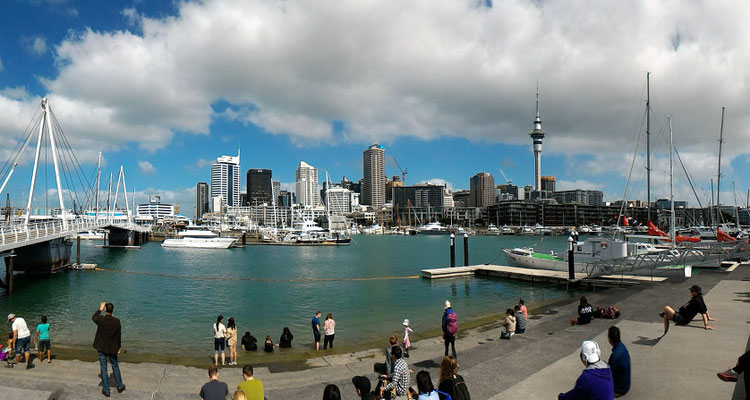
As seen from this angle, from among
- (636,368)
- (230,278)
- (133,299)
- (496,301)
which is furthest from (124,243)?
(636,368)

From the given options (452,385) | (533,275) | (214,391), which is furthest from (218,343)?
(533,275)

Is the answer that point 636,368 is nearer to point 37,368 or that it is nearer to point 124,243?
point 37,368

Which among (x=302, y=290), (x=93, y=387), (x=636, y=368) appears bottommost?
(x=302, y=290)

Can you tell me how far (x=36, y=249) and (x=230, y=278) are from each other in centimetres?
2149

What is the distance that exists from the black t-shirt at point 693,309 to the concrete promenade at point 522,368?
Answer: 331mm

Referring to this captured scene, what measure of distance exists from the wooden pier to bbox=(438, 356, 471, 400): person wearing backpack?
2968cm

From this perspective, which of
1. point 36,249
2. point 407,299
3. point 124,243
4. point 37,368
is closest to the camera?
point 37,368

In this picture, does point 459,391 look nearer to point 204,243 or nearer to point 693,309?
point 693,309

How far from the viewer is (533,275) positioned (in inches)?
1483

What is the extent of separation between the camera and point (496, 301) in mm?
30328

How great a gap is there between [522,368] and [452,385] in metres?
5.48

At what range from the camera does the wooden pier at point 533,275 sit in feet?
105

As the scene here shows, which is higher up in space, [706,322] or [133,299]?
[706,322]

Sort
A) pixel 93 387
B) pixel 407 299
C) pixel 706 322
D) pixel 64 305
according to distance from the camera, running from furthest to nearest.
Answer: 1. pixel 407 299
2. pixel 64 305
3. pixel 706 322
4. pixel 93 387
